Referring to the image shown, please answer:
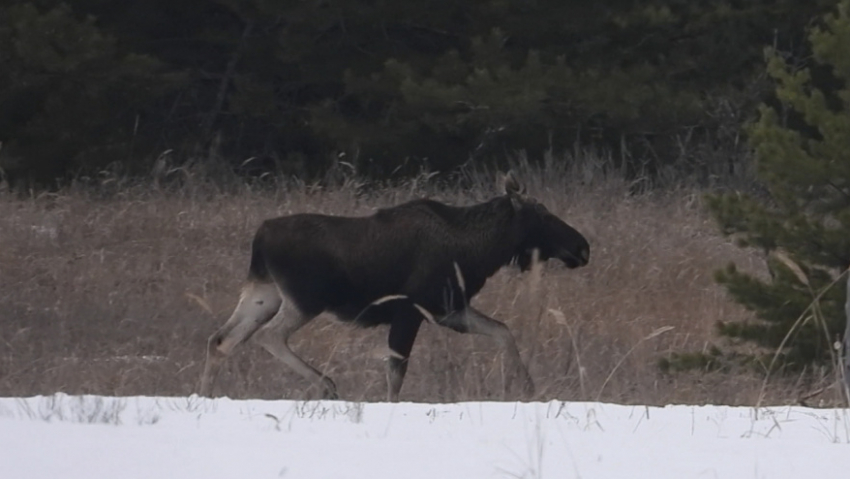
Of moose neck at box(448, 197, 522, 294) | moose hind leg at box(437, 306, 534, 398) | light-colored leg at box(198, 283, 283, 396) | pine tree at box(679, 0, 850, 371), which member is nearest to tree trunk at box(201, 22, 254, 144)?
moose neck at box(448, 197, 522, 294)

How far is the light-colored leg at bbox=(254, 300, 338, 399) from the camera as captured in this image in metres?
8.62

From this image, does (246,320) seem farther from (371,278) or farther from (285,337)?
(371,278)

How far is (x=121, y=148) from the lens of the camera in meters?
A: 18.5

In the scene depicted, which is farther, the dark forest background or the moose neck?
the dark forest background

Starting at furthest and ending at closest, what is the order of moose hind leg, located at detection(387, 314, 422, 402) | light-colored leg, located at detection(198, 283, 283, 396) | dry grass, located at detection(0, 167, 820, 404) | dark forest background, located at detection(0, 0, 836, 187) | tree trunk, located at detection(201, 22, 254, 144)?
tree trunk, located at detection(201, 22, 254, 144) → dark forest background, located at detection(0, 0, 836, 187) → dry grass, located at detection(0, 167, 820, 404) → light-colored leg, located at detection(198, 283, 283, 396) → moose hind leg, located at detection(387, 314, 422, 402)

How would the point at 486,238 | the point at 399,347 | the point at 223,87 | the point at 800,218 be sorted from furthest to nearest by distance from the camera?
the point at 223,87 < the point at 486,238 < the point at 399,347 < the point at 800,218

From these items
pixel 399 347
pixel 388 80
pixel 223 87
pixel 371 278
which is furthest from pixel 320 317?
pixel 223 87

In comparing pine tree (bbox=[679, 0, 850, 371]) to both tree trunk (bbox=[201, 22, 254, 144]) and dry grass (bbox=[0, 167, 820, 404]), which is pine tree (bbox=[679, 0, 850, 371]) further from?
tree trunk (bbox=[201, 22, 254, 144])

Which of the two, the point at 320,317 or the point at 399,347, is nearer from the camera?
the point at 399,347

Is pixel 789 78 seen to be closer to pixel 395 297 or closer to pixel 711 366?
pixel 711 366

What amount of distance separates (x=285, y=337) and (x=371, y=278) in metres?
0.63

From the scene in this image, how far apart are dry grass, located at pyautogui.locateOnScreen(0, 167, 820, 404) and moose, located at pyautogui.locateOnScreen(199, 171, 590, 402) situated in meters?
0.27

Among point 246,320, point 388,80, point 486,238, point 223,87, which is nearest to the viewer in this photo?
point 246,320

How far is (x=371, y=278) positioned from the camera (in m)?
8.84
